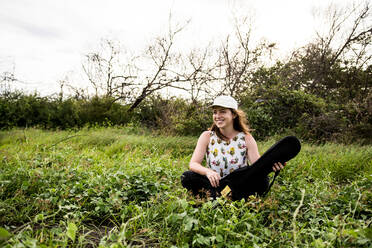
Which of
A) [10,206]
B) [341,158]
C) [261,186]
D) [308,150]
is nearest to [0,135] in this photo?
[10,206]

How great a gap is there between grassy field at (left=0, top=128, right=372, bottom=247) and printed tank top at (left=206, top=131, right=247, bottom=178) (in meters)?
0.48

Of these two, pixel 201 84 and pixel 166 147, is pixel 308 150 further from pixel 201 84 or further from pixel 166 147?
pixel 201 84

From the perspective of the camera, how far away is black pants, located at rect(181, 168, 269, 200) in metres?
2.32

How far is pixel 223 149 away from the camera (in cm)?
278

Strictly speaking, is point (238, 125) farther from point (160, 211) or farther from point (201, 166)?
point (160, 211)

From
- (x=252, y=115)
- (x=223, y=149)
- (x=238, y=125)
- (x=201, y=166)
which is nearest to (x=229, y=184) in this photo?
(x=201, y=166)

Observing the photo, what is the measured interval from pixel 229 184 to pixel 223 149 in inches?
21.2

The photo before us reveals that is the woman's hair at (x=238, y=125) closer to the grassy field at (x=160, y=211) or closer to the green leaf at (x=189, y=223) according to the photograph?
the grassy field at (x=160, y=211)

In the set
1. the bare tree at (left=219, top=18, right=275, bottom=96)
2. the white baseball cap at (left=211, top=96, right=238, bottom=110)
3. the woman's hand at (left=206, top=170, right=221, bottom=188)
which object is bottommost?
the woman's hand at (left=206, top=170, right=221, bottom=188)

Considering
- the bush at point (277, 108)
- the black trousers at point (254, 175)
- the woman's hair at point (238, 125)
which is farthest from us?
the bush at point (277, 108)

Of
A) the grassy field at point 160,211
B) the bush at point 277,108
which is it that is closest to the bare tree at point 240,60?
the bush at point 277,108

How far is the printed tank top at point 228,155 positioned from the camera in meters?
2.74

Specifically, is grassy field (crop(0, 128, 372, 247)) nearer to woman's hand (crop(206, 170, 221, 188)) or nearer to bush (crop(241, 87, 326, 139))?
woman's hand (crop(206, 170, 221, 188))

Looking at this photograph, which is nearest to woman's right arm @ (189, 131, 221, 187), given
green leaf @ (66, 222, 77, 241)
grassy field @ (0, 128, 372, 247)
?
grassy field @ (0, 128, 372, 247)
